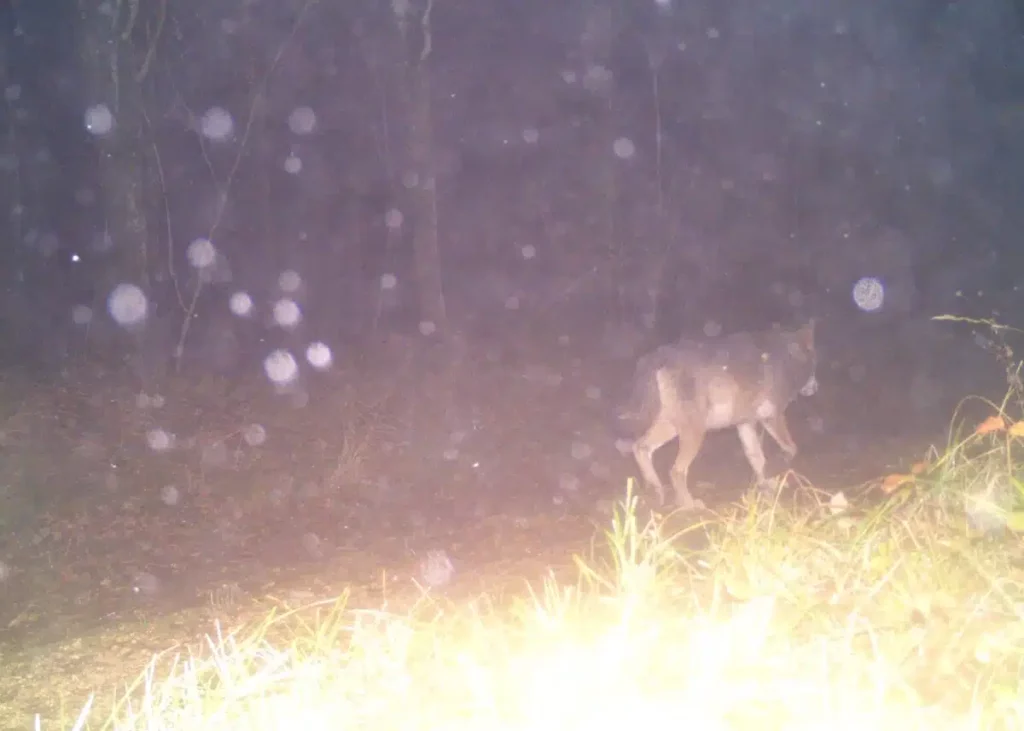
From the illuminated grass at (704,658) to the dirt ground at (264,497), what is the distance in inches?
53.4

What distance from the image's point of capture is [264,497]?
8266 mm

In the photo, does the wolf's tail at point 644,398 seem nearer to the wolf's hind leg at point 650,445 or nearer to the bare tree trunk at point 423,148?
the wolf's hind leg at point 650,445

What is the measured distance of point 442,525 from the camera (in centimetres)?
776

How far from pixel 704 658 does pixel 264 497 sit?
5.97 metres

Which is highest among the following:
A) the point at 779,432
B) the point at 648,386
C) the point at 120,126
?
the point at 120,126

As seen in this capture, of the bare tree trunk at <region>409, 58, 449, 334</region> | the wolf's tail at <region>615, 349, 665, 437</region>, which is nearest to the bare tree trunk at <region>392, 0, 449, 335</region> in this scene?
the bare tree trunk at <region>409, 58, 449, 334</region>

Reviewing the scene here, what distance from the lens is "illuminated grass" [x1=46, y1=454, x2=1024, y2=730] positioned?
3.02 metres

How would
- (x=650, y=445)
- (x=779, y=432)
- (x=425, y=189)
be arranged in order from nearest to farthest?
(x=650, y=445)
(x=779, y=432)
(x=425, y=189)

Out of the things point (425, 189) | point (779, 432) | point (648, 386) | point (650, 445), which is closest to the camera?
point (648, 386)

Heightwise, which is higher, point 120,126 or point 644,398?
point 120,126

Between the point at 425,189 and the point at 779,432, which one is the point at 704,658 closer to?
the point at 779,432

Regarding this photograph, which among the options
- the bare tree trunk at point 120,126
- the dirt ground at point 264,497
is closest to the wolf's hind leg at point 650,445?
the dirt ground at point 264,497

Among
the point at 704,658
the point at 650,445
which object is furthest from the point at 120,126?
the point at 704,658

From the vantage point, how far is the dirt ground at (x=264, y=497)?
566cm
